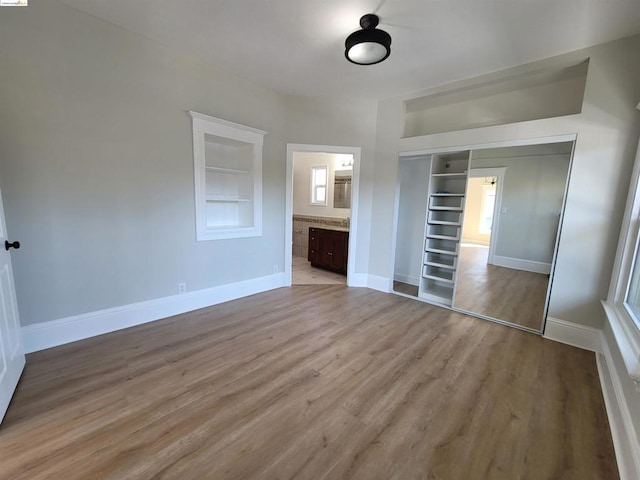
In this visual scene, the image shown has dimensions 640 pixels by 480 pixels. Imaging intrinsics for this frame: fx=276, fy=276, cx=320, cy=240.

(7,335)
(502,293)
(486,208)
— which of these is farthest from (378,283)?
(486,208)

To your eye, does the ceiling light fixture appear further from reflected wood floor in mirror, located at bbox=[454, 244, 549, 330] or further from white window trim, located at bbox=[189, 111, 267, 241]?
reflected wood floor in mirror, located at bbox=[454, 244, 549, 330]

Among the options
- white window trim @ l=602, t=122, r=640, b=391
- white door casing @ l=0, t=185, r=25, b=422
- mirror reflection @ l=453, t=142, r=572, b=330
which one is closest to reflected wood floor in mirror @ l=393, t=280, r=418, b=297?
mirror reflection @ l=453, t=142, r=572, b=330

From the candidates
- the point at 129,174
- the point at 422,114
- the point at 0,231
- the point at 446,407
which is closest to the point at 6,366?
the point at 0,231

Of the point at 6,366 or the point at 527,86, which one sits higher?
the point at 527,86

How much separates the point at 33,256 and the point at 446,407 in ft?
11.0

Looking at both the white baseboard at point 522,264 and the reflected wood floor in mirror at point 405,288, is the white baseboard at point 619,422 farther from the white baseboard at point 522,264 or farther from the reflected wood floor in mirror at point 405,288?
the white baseboard at point 522,264

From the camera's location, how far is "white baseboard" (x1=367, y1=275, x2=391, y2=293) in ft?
13.9

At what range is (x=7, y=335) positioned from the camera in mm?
1780

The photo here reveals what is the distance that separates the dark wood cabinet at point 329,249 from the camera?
16.5 feet

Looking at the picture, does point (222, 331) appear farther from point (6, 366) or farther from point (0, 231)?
point (0, 231)

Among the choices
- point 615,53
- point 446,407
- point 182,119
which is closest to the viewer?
point 446,407

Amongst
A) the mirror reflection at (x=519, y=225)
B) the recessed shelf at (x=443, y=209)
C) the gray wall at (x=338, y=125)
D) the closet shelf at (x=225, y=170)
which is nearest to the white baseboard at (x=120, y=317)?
the closet shelf at (x=225, y=170)

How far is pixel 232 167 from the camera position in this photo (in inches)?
150

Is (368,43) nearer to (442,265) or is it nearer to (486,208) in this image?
(442,265)
